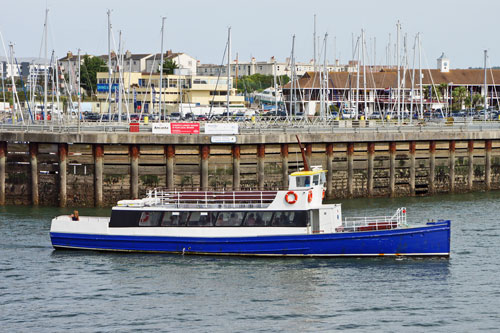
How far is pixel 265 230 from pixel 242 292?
6.61 meters

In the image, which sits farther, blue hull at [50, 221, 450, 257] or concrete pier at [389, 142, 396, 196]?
concrete pier at [389, 142, 396, 196]

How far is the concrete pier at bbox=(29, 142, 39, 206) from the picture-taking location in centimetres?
5962

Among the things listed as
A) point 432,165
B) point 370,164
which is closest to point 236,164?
point 370,164

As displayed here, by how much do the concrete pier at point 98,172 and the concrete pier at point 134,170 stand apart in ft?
6.40

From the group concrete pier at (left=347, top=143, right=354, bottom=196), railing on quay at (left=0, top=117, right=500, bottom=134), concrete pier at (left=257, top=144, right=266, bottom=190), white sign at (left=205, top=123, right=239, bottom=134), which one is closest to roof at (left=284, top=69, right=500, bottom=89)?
railing on quay at (left=0, top=117, right=500, bottom=134)

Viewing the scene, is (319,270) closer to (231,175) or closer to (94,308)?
(94,308)

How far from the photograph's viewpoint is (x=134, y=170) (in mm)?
59156

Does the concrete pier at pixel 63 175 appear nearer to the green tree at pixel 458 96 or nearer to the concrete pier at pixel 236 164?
Result: the concrete pier at pixel 236 164

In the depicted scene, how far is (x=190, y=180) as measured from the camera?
197ft

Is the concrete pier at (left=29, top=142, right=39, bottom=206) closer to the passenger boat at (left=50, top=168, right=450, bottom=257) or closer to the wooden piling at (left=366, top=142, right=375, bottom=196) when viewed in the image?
the passenger boat at (left=50, top=168, right=450, bottom=257)

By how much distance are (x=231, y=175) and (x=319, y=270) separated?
65.8 ft

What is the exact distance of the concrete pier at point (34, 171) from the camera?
2347 inches

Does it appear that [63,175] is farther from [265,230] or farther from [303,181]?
[303,181]

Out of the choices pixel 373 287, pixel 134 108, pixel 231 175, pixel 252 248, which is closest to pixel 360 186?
pixel 231 175
